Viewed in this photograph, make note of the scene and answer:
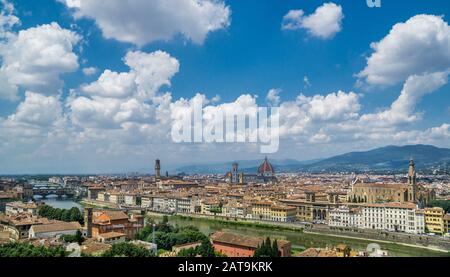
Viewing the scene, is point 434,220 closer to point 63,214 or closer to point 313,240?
point 313,240

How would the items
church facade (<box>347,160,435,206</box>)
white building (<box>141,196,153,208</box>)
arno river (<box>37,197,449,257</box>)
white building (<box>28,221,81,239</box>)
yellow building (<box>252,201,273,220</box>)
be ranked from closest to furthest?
white building (<box>28,221,81,239</box>) → arno river (<box>37,197,449,257</box>) → yellow building (<box>252,201,273,220</box>) → church facade (<box>347,160,435,206</box>) → white building (<box>141,196,153,208</box>)

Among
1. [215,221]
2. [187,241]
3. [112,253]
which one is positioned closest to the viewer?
[112,253]

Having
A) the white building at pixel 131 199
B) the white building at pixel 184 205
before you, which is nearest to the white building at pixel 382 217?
the white building at pixel 184 205

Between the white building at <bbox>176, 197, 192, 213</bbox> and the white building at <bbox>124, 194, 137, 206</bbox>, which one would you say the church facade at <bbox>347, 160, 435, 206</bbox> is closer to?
the white building at <bbox>176, 197, 192, 213</bbox>

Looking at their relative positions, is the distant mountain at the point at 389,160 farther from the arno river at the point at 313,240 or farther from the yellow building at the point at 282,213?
the arno river at the point at 313,240

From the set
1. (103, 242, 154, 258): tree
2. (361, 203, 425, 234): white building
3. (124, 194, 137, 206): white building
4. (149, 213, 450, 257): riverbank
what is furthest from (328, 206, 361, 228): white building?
(124, 194, 137, 206): white building
